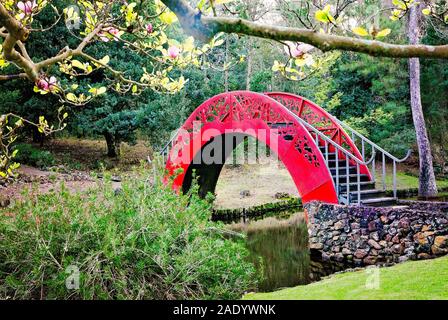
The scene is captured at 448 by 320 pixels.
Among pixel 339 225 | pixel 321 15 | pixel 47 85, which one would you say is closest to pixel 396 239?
pixel 339 225

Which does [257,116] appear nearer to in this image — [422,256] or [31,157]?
[422,256]

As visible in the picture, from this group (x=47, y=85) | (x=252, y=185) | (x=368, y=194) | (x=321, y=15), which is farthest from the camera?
(x=252, y=185)

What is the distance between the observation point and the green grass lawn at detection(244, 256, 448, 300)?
377 cm

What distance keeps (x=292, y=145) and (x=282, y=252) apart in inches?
89.7

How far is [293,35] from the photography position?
5.63 feet

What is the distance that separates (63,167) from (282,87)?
10674mm

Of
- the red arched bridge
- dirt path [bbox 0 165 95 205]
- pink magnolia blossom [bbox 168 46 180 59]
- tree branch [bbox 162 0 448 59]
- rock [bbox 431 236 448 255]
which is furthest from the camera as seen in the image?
dirt path [bbox 0 165 95 205]

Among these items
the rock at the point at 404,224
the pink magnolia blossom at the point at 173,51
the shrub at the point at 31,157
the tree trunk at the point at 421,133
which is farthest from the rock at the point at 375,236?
the shrub at the point at 31,157

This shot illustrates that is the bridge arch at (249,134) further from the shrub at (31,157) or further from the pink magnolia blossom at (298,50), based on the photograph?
the shrub at (31,157)

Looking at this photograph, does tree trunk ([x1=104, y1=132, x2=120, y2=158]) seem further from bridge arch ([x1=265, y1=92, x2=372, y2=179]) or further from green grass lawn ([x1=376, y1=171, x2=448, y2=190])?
green grass lawn ([x1=376, y1=171, x2=448, y2=190])

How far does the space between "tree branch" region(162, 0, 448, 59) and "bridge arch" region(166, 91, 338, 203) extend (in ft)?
10.1

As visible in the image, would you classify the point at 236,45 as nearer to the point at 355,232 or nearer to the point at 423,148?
the point at 423,148

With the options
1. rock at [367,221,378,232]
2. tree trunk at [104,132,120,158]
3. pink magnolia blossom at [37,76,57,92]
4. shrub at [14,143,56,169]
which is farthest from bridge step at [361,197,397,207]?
tree trunk at [104,132,120,158]

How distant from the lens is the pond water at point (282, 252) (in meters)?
7.47
